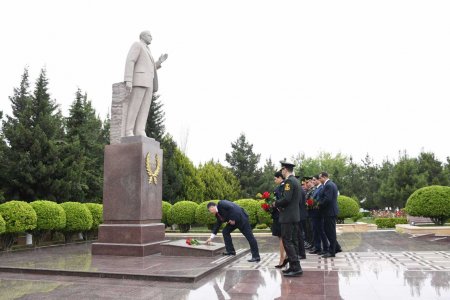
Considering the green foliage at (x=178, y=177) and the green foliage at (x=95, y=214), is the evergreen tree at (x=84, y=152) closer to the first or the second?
the green foliage at (x=178, y=177)

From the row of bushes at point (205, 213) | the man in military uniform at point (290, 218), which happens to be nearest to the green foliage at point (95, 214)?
Answer: the row of bushes at point (205, 213)

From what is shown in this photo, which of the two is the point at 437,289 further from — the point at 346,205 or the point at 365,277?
the point at 346,205

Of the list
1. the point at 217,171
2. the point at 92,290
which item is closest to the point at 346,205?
the point at 92,290

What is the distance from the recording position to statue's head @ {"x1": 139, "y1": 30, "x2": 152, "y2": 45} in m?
10.5

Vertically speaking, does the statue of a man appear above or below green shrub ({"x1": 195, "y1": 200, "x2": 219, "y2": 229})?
above

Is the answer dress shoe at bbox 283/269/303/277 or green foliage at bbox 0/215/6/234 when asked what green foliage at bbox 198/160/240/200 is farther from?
dress shoe at bbox 283/269/303/277

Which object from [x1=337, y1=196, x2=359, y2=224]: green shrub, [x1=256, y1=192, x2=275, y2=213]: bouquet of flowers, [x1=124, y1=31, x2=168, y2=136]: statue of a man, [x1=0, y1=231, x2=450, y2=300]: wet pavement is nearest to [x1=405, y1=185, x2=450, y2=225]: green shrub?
[x1=337, y1=196, x2=359, y2=224]: green shrub

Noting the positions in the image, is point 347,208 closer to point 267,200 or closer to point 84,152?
point 267,200

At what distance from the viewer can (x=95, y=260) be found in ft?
27.3

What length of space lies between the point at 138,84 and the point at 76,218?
5.56 meters

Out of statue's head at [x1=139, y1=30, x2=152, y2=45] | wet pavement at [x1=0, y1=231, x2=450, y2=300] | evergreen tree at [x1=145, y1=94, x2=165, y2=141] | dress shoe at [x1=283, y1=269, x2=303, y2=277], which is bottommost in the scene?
wet pavement at [x1=0, y1=231, x2=450, y2=300]

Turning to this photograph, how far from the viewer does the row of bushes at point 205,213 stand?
672 inches

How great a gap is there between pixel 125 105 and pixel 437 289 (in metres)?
7.97

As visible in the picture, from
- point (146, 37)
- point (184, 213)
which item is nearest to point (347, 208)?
point (184, 213)
